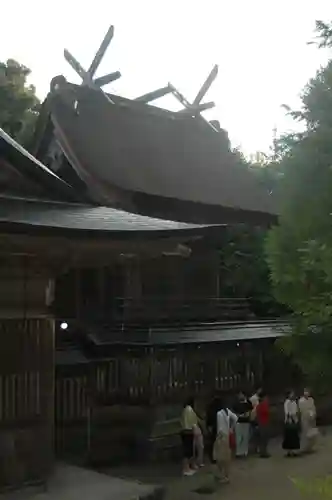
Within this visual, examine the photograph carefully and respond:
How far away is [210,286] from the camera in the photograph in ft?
60.2

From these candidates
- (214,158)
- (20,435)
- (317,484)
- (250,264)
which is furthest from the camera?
(214,158)

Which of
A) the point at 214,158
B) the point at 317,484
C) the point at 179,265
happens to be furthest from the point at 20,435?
the point at 214,158

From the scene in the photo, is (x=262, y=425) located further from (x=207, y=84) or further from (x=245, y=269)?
(x=207, y=84)

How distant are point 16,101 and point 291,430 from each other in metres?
11.6

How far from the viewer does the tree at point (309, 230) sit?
4719mm

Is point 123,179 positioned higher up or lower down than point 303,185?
higher up

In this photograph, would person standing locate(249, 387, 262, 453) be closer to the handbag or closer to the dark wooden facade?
the dark wooden facade

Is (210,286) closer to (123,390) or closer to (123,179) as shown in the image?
(123,179)

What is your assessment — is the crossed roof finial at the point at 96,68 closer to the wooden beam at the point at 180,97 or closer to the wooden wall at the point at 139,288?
the wooden beam at the point at 180,97

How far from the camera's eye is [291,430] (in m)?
12.7

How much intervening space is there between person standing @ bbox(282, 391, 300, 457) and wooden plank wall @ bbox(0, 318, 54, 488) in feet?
19.3

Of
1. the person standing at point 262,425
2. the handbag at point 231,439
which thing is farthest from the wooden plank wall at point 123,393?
the handbag at point 231,439

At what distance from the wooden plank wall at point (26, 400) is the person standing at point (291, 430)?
5.88m

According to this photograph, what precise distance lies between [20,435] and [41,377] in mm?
724
